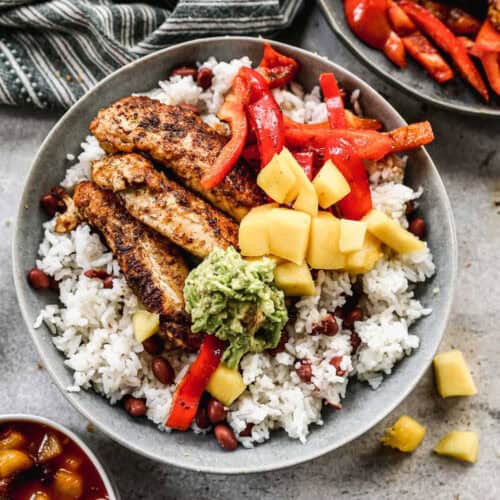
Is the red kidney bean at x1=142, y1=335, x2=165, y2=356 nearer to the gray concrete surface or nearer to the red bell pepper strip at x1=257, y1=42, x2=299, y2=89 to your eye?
the gray concrete surface

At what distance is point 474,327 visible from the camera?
4.06m

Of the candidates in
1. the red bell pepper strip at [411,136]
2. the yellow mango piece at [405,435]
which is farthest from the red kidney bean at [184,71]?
the yellow mango piece at [405,435]

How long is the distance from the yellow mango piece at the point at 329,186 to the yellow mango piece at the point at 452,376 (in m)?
1.32

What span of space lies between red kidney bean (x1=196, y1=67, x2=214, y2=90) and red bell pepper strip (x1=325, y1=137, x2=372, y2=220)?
84 centimetres

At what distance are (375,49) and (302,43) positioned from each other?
552 millimetres

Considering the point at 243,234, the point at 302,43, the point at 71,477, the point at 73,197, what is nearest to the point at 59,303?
the point at 73,197

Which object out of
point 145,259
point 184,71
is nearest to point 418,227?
point 145,259

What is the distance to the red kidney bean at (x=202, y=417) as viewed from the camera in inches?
135

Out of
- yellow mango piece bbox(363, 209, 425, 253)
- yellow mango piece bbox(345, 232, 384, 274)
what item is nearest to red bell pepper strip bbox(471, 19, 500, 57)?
yellow mango piece bbox(363, 209, 425, 253)

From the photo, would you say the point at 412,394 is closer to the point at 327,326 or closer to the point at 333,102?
the point at 327,326

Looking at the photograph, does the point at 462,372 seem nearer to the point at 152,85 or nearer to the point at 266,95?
the point at 266,95

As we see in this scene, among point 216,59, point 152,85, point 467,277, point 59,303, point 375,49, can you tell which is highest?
point 375,49

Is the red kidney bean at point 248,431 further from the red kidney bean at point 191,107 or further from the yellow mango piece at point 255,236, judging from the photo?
the red kidney bean at point 191,107

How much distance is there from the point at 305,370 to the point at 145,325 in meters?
0.88
